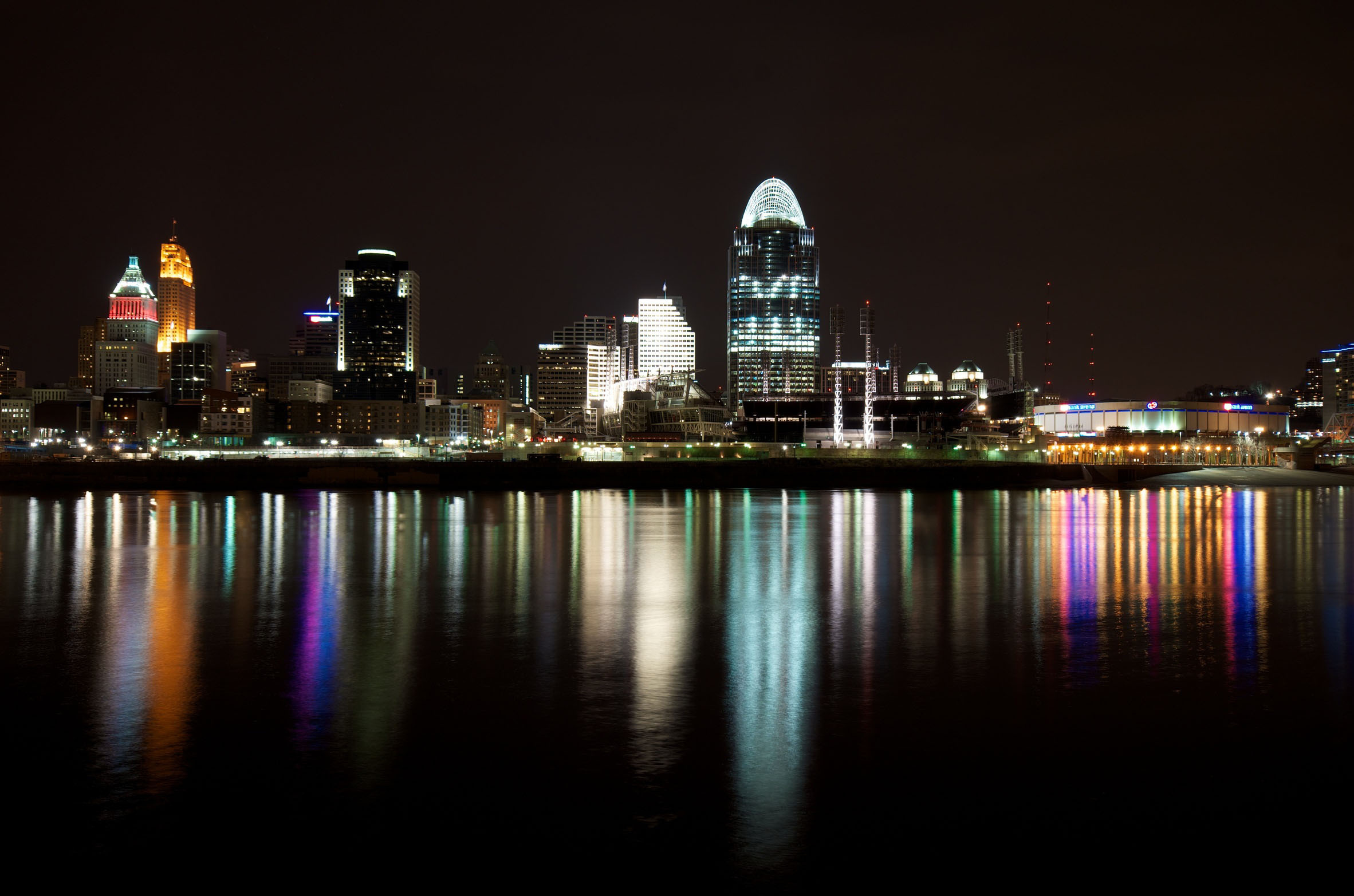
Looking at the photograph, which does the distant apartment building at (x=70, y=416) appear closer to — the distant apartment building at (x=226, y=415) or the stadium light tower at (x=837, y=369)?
the distant apartment building at (x=226, y=415)

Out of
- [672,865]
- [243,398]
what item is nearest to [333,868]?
[672,865]

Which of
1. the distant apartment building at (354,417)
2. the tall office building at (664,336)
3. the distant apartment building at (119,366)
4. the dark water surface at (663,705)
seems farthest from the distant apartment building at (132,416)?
the dark water surface at (663,705)

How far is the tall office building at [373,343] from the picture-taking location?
635 feet

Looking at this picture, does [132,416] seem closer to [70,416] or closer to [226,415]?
[70,416]

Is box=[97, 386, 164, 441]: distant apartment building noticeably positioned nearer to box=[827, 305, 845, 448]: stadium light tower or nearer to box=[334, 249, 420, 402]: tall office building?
box=[334, 249, 420, 402]: tall office building

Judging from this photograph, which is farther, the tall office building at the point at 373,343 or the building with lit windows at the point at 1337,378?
the tall office building at the point at 373,343

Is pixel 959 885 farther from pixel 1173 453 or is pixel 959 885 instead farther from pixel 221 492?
pixel 1173 453

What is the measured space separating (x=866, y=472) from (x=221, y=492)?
130ft

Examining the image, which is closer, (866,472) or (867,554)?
(867,554)

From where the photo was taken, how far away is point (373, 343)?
195125mm

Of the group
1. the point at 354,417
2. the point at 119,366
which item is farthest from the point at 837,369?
the point at 119,366

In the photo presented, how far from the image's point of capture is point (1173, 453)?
9475 centimetres

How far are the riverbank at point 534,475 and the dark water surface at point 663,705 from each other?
3913cm

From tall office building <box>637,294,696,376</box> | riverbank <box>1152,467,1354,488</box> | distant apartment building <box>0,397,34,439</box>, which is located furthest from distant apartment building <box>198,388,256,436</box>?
riverbank <box>1152,467,1354,488</box>
